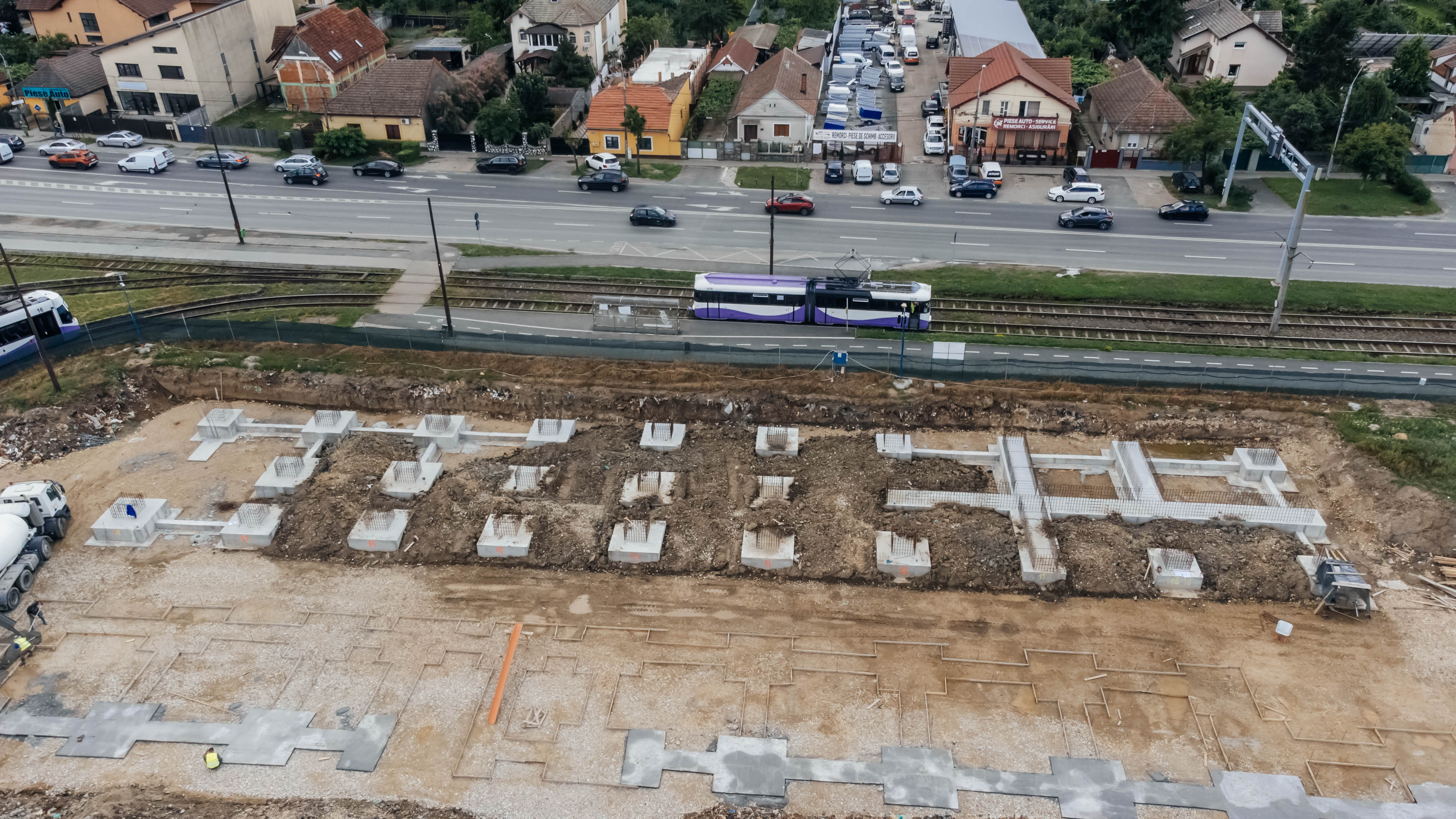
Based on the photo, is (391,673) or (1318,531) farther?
(1318,531)

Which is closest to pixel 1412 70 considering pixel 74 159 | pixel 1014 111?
pixel 1014 111

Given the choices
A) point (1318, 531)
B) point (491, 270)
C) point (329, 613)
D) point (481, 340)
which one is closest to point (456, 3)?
point (491, 270)

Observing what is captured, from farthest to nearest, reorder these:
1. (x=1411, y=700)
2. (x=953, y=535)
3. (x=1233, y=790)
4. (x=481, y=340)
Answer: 1. (x=481, y=340)
2. (x=953, y=535)
3. (x=1411, y=700)
4. (x=1233, y=790)

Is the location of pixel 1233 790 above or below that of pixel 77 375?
below

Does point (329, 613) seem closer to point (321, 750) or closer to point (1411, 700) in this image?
point (321, 750)

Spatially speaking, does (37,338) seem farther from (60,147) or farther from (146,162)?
(60,147)

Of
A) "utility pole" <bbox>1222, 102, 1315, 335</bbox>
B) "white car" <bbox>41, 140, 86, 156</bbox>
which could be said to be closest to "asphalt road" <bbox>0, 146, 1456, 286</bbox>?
"white car" <bbox>41, 140, 86, 156</bbox>

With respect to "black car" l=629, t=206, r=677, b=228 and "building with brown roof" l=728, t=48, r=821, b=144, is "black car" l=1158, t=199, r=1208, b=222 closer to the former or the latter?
"building with brown roof" l=728, t=48, r=821, b=144
